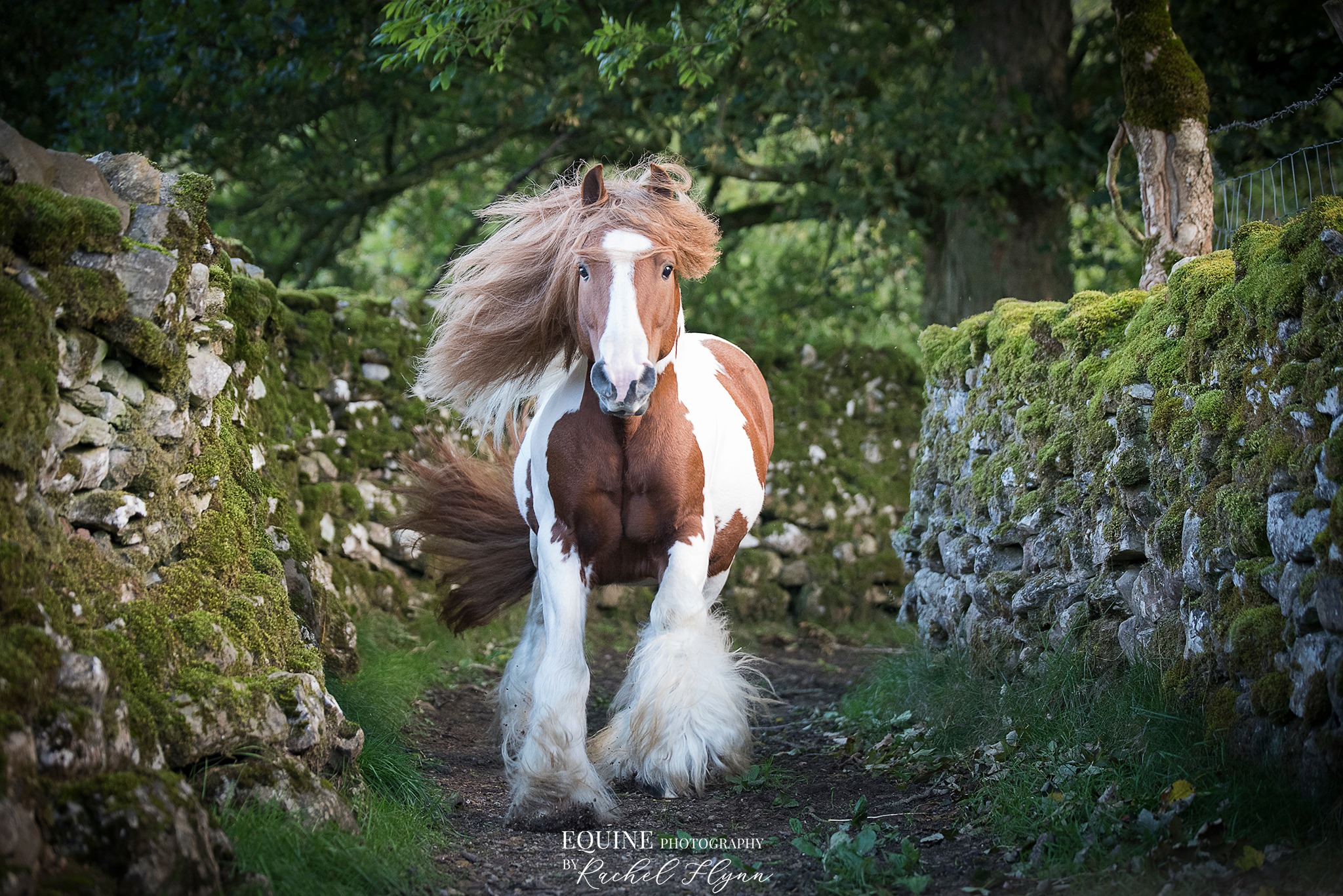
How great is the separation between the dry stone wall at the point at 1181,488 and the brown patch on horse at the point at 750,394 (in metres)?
1.03

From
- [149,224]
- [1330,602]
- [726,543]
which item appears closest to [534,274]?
[149,224]

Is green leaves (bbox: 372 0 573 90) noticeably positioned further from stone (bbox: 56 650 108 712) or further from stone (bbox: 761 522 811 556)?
stone (bbox: 56 650 108 712)

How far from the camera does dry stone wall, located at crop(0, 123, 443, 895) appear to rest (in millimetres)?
2141

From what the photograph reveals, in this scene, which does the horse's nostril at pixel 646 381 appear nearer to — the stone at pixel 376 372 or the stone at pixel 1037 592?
the stone at pixel 1037 592

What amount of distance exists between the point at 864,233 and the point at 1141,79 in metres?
4.22

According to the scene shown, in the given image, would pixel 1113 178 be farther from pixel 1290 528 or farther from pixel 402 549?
pixel 402 549

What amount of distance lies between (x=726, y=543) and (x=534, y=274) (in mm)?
1535

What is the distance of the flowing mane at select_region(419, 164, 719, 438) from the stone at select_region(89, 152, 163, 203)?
1.17 m

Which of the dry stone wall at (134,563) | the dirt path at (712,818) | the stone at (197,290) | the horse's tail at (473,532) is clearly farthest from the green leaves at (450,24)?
the dirt path at (712,818)

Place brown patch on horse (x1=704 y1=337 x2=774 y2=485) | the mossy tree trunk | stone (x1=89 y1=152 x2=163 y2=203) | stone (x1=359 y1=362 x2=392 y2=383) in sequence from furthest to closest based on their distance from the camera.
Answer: stone (x1=359 y1=362 x2=392 y2=383)
brown patch on horse (x1=704 y1=337 x2=774 y2=485)
the mossy tree trunk
stone (x1=89 y1=152 x2=163 y2=203)

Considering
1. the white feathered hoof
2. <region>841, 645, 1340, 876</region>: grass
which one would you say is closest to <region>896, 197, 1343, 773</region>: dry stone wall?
<region>841, 645, 1340, 876</region>: grass

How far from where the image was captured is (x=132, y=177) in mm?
3293

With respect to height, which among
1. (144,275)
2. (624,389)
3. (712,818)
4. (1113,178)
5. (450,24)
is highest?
(450,24)

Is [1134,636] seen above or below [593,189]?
below
